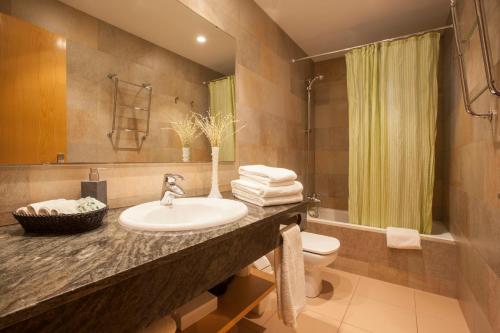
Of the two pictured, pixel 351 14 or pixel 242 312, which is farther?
pixel 351 14

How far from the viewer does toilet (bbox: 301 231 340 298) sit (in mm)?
1736

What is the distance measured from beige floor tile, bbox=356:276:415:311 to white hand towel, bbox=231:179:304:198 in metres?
1.24

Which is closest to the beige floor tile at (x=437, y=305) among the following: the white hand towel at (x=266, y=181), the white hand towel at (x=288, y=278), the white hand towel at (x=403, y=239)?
the white hand towel at (x=403, y=239)

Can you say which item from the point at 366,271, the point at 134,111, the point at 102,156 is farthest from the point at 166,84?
the point at 366,271

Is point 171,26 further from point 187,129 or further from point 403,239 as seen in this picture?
point 403,239

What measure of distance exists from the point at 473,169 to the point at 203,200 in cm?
154

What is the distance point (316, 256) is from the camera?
5.69ft

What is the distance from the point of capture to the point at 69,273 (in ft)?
1.57

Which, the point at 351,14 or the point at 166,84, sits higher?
the point at 351,14

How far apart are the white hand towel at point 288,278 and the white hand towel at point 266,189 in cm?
17

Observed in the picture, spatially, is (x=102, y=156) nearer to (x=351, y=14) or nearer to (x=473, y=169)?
(x=473, y=169)

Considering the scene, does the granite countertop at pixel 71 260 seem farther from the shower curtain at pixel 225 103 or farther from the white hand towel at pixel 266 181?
the shower curtain at pixel 225 103

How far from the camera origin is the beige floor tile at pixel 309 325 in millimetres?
1529

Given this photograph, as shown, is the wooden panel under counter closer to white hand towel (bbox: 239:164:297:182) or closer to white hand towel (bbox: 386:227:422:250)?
white hand towel (bbox: 239:164:297:182)
